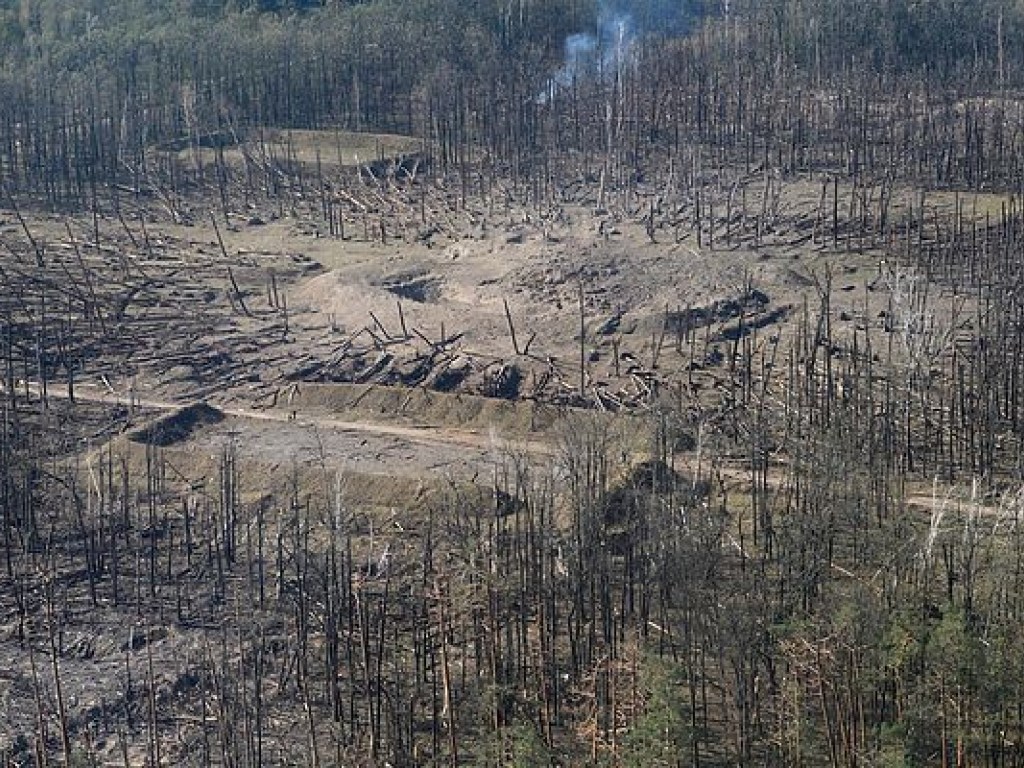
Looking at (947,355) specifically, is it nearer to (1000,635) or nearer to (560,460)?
(560,460)

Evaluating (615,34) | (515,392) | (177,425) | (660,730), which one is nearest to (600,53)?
(615,34)

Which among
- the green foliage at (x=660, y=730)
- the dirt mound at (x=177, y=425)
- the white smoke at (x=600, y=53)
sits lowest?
the dirt mound at (x=177, y=425)

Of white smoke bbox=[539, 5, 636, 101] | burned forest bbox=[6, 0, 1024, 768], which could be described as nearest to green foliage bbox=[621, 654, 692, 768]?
burned forest bbox=[6, 0, 1024, 768]

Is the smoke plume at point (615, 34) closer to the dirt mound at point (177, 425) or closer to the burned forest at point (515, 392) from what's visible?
the burned forest at point (515, 392)

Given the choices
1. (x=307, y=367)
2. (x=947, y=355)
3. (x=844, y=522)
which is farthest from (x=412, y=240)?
(x=844, y=522)

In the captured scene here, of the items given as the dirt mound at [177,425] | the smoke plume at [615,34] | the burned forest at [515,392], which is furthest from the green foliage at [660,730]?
the smoke plume at [615,34]

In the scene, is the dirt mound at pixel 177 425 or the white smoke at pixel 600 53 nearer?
the dirt mound at pixel 177 425
